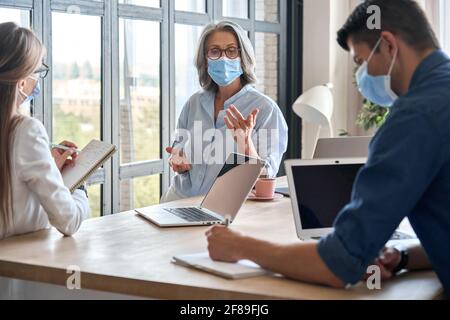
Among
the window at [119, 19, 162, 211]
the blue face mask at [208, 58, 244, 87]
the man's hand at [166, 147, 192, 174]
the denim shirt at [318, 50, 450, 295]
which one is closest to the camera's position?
the denim shirt at [318, 50, 450, 295]

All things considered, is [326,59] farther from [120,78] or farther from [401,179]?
[401,179]

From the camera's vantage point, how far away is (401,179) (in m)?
1.49

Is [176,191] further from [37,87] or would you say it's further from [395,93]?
[395,93]

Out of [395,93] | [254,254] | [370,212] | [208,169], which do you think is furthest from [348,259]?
[208,169]

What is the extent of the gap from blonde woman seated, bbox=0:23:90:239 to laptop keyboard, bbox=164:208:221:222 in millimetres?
502

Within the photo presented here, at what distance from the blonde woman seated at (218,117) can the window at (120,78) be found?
82 centimetres

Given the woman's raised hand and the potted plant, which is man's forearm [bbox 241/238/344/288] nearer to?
the woman's raised hand

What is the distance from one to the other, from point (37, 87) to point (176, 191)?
1307 millimetres

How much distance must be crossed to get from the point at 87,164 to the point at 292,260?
95 cm

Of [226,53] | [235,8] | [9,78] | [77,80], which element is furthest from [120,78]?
[9,78]

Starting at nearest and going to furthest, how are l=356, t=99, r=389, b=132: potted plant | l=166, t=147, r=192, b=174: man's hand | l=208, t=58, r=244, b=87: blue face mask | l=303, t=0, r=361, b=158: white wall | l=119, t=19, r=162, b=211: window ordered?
l=166, t=147, r=192, b=174: man's hand < l=208, t=58, r=244, b=87: blue face mask < l=119, t=19, r=162, b=211: window < l=356, t=99, r=389, b=132: potted plant < l=303, t=0, r=361, b=158: white wall

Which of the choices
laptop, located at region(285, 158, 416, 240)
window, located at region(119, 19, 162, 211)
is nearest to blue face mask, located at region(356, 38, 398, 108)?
laptop, located at region(285, 158, 416, 240)

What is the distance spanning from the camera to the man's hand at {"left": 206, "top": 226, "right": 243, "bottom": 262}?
1.79 m
